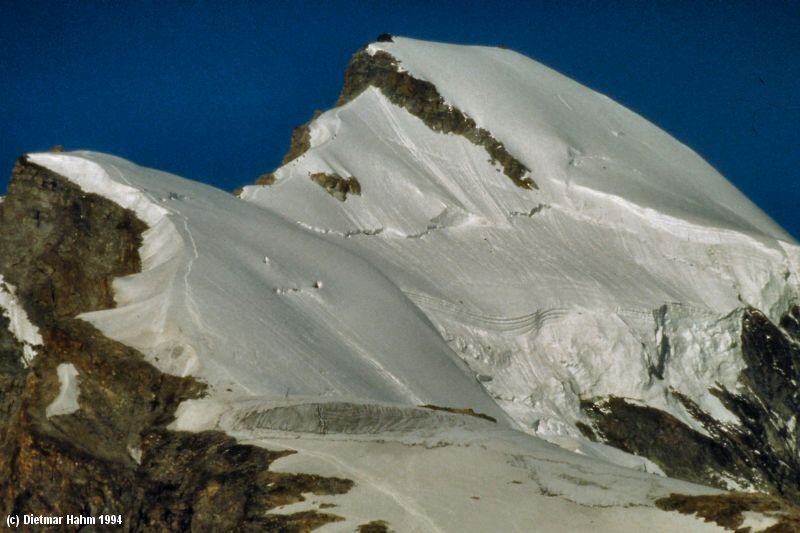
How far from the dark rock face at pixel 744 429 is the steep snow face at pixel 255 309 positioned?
12.7ft

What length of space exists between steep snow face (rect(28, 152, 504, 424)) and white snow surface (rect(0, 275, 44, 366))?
2.70 metres

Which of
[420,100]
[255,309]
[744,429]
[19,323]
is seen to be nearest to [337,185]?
[420,100]

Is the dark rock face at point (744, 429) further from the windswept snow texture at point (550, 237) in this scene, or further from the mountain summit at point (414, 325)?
the windswept snow texture at point (550, 237)

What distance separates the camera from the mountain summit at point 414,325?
2219 cm

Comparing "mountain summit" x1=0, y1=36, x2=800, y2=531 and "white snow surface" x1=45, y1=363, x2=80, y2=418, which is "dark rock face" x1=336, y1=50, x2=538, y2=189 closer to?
"mountain summit" x1=0, y1=36, x2=800, y2=531

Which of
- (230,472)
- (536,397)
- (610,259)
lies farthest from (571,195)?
(230,472)

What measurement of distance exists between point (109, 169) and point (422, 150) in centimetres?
1109

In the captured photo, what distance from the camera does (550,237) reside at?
42.5 m

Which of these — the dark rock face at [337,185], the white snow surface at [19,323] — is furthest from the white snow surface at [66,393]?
the dark rock face at [337,185]

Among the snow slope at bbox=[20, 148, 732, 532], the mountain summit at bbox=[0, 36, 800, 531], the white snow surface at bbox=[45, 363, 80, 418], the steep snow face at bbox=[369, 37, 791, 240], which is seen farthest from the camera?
the steep snow face at bbox=[369, 37, 791, 240]

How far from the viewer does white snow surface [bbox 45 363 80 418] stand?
25.4m

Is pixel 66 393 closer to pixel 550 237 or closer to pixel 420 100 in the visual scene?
pixel 550 237

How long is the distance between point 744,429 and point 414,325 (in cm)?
837

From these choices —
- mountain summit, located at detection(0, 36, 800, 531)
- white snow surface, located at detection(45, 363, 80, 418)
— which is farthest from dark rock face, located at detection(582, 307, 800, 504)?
white snow surface, located at detection(45, 363, 80, 418)
